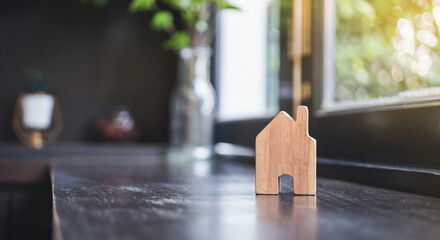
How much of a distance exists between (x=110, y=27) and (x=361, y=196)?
8.13 feet

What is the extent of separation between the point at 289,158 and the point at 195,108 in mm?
1382

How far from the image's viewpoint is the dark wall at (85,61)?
111 inches

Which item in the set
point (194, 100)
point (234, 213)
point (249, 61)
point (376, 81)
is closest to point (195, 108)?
point (194, 100)

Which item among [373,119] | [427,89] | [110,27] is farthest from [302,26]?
[110,27]

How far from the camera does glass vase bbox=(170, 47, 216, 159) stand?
2.09 m

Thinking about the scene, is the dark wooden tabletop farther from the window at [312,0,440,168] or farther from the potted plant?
the potted plant

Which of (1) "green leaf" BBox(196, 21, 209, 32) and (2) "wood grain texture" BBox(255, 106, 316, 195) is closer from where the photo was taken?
(2) "wood grain texture" BBox(255, 106, 316, 195)

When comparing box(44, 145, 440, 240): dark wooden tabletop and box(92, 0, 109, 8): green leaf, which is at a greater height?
box(92, 0, 109, 8): green leaf

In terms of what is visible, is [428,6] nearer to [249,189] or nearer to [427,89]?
[427,89]

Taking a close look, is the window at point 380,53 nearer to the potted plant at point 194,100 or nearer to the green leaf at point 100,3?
the potted plant at point 194,100

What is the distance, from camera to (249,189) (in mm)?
837

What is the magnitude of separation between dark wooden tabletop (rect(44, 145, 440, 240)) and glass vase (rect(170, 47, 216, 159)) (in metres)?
1.20

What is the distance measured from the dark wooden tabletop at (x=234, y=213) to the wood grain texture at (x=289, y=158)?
22mm

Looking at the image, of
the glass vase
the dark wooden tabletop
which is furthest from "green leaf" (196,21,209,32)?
the dark wooden tabletop
